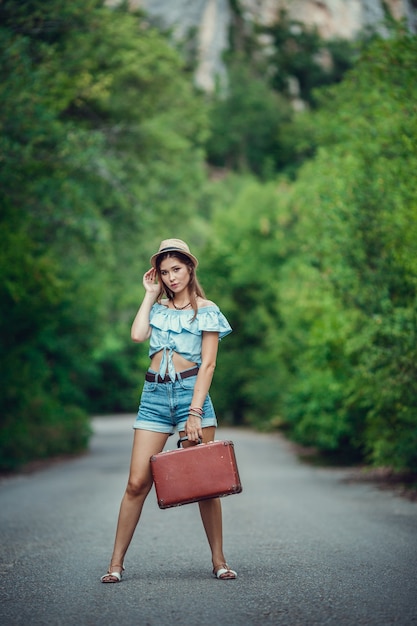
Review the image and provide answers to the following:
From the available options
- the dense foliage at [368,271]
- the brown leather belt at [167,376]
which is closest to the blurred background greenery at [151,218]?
the dense foliage at [368,271]

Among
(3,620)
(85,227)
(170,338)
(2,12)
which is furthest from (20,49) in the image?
(3,620)

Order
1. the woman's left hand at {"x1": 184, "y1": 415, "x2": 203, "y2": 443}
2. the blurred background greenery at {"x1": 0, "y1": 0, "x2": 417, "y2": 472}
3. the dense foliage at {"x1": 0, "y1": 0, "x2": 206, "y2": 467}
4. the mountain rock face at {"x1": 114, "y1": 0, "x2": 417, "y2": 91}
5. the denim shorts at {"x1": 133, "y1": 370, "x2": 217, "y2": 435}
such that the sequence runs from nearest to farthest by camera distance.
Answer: the woman's left hand at {"x1": 184, "y1": 415, "x2": 203, "y2": 443}, the denim shorts at {"x1": 133, "y1": 370, "x2": 217, "y2": 435}, the blurred background greenery at {"x1": 0, "y1": 0, "x2": 417, "y2": 472}, the dense foliage at {"x1": 0, "y1": 0, "x2": 206, "y2": 467}, the mountain rock face at {"x1": 114, "y1": 0, "x2": 417, "y2": 91}

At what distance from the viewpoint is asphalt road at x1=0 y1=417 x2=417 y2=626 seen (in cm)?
474

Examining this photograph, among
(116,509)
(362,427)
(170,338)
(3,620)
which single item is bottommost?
(362,427)

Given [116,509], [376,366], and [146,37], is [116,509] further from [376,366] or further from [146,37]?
[146,37]

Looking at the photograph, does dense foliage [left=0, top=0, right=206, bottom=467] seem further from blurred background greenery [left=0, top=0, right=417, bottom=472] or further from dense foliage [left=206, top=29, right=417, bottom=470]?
dense foliage [left=206, top=29, right=417, bottom=470]

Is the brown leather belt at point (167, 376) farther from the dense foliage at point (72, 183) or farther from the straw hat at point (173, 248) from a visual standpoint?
the dense foliage at point (72, 183)

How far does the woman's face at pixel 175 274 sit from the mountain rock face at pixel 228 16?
229ft

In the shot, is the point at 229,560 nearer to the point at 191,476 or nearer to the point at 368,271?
the point at 191,476

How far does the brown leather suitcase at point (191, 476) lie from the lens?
5430mm

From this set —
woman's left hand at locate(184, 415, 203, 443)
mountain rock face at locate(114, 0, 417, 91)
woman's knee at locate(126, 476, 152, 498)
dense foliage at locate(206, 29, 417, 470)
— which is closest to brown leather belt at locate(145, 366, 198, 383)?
woman's left hand at locate(184, 415, 203, 443)

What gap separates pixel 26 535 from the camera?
8.09 m

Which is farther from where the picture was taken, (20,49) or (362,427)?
(362,427)

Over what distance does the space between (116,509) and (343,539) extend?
3.65 meters
